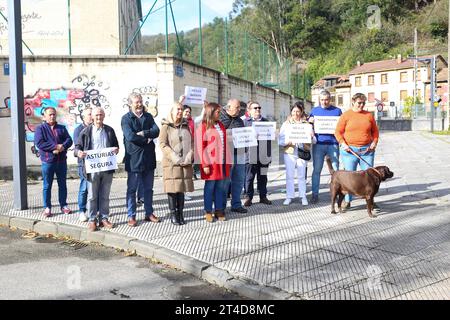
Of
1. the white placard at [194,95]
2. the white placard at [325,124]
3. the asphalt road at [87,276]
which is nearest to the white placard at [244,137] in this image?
the white placard at [325,124]

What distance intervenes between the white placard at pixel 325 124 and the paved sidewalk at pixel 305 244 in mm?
1378

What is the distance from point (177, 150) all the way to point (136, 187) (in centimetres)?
91

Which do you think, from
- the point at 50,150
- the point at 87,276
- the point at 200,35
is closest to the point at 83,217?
the point at 50,150

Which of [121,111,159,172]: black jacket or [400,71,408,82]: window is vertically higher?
[400,71,408,82]: window

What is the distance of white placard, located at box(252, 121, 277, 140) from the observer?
892cm

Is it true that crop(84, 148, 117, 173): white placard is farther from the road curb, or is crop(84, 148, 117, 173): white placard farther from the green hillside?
the green hillside

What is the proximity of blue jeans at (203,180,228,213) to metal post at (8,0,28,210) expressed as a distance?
3.50 m

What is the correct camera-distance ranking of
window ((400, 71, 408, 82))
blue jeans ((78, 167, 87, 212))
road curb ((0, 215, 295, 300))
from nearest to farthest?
road curb ((0, 215, 295, 300)) → blue jeans ((78, 167, 87, 212)) → window ((400, 71, 408, 82))

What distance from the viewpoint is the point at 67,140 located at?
8.36 meters

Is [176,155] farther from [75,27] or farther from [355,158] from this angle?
[75,27]

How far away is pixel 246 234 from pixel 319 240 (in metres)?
1.04

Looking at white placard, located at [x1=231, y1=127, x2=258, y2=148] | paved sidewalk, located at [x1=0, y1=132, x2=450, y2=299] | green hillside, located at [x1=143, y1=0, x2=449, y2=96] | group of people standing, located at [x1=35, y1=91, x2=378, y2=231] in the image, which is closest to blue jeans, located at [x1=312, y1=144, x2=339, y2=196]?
group of people standing, located at [x1=35, y1=91, x2=378, y2=231]

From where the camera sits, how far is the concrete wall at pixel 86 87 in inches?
513

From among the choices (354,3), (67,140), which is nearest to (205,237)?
(67,140)
